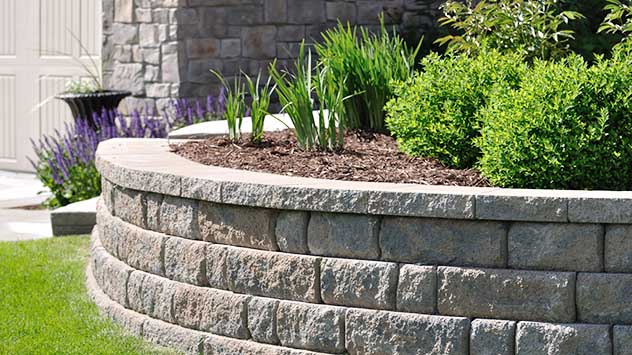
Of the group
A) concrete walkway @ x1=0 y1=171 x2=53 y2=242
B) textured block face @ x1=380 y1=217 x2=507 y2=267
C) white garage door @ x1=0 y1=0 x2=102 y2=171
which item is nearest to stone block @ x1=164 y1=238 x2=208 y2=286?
textured block face @ x1=380 y1=217 x2=507 y2=267

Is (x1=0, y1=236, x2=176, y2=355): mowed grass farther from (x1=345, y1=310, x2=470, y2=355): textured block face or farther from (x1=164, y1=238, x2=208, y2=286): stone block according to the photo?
(x1=345, y1=310, x2=470, y2=355): textured block face

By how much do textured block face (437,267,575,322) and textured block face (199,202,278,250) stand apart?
814 millimetres

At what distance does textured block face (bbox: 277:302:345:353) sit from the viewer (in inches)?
185

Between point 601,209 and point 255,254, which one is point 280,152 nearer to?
point 255,254

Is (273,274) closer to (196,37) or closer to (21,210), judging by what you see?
(21,210)

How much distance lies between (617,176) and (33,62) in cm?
844

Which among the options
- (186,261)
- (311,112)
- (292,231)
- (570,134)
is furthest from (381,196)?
(311,112)

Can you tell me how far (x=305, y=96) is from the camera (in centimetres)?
591

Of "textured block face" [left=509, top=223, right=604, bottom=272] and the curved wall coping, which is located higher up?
the curved wall coping

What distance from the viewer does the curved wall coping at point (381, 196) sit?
14.0 feet

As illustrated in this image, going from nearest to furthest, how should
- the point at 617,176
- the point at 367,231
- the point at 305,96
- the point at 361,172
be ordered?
1. the point at 367,231
2. the point at 617,176
3. the point at 361,172
4. the point at 305,96

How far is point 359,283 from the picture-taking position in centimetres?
464

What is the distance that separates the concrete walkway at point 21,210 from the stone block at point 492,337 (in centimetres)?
481

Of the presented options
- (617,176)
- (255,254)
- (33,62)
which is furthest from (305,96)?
(33,62)
